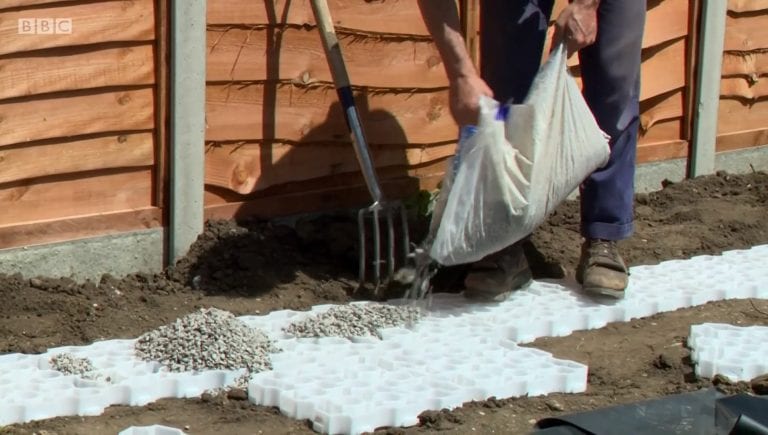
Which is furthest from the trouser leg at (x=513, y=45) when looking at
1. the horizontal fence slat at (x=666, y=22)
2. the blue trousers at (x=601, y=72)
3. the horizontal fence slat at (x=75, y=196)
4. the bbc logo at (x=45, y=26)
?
the horizontal fence slat at (x=666, y=22)

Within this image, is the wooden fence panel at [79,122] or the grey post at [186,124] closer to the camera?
the wooden fence panel at [79,122]

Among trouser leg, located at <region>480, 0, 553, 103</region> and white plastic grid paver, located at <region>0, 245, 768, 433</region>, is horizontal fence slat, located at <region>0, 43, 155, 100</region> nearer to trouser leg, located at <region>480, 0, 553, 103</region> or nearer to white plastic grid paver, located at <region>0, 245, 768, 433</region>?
white plastic grid paver, located at <region>0, 245, 768, 433</region>

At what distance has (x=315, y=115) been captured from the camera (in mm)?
5602

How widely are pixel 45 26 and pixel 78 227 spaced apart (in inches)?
28.3

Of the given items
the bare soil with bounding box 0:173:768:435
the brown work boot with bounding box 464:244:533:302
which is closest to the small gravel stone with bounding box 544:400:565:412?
the bare soil with bounding box 0:173:768:435

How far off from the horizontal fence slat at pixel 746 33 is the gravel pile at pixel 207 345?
12.4 feet

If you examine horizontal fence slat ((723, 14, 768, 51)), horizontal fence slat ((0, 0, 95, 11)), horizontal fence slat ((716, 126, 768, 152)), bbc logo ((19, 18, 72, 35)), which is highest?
horizontal fence slat ((723, 14, 768, 51))

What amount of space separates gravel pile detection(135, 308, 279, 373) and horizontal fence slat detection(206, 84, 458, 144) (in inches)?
42.3

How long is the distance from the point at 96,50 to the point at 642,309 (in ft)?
7.15

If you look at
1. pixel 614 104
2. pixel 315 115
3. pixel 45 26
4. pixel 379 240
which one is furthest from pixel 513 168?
pixel 45 26

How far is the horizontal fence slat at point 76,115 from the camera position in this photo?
15.7 ft

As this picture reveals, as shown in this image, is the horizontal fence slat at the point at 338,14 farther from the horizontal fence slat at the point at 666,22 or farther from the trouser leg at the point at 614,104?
the horizontal fence slat at the point at 666,22

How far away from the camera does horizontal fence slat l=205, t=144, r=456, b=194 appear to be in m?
5.38

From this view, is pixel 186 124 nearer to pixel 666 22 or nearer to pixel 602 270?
pixel 602 270
